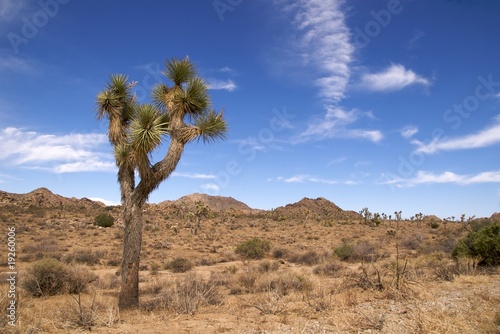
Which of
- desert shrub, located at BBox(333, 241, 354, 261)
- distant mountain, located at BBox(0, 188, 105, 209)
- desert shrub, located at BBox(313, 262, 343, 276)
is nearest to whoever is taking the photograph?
desert shrub, located at BBox(313, 262, 343, 276)

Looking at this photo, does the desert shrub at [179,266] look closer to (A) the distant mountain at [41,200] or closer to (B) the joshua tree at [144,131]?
(B) the joshua tree at [144,131]

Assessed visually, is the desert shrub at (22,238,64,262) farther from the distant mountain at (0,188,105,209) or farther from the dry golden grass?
the distant mountain at (0,188,105,209)

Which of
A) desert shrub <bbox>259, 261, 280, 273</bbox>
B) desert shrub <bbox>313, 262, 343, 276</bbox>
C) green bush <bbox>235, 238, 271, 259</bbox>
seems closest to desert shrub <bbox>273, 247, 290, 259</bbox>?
green bush <bbox>235, 238, 271, 259</bbox>

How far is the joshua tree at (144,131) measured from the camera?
9.69m

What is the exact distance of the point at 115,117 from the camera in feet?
35.8

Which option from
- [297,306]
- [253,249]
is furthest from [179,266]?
[297,306]

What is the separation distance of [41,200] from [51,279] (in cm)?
5976

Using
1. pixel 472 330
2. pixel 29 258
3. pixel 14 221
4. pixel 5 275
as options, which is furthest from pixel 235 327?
pixel 14 221

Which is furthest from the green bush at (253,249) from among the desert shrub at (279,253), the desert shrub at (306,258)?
the desert shrub at (306,258)

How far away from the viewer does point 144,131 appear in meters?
9.66

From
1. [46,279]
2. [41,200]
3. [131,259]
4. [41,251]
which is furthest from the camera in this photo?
[41,200]

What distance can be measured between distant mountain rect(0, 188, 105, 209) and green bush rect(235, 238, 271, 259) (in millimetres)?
40487

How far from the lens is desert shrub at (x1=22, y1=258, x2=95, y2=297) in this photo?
11930 millimetres

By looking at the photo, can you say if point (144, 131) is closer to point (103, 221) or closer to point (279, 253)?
point (279, 253)
